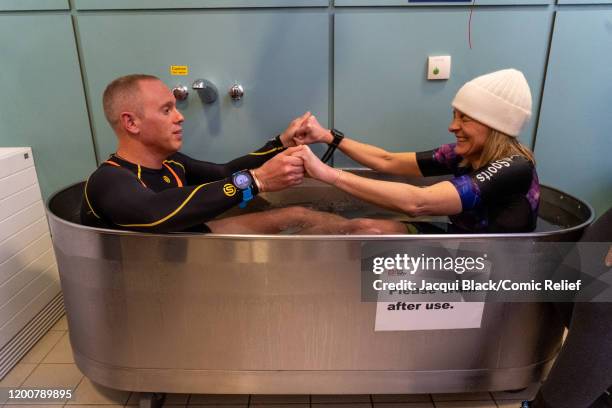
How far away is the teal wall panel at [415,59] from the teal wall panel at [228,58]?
0.10 m

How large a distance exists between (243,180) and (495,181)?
0.71 metres

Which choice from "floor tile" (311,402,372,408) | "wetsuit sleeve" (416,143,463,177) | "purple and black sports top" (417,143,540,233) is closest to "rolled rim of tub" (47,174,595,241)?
"purple and black sports top" (417,143,540,233)

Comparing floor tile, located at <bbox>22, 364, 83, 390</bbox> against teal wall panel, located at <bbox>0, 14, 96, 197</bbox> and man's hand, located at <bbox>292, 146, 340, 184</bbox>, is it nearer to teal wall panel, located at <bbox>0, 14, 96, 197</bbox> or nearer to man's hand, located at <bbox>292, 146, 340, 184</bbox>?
teal wall panel, located at <bbox>0, 14, 96, 197</bbox>

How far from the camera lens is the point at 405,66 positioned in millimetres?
1549

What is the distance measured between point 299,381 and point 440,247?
582 mm

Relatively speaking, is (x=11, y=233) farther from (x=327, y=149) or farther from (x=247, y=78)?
(x=327, y=149)

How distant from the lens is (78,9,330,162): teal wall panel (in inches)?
59.3

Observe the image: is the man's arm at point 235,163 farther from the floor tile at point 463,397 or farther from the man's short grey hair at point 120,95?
the floor tile at point 463,397

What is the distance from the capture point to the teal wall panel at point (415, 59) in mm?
1497

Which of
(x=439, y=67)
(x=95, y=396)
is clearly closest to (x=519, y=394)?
(x=439, y=67)

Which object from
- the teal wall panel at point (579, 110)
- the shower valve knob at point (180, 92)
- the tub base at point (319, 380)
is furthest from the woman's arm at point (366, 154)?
the tub base at point (319, 380)

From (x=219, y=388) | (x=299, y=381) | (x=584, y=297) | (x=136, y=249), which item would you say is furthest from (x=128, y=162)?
(x=584, y=297)

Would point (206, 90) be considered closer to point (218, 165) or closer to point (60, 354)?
point (218, 165)

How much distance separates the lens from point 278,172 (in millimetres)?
1144
